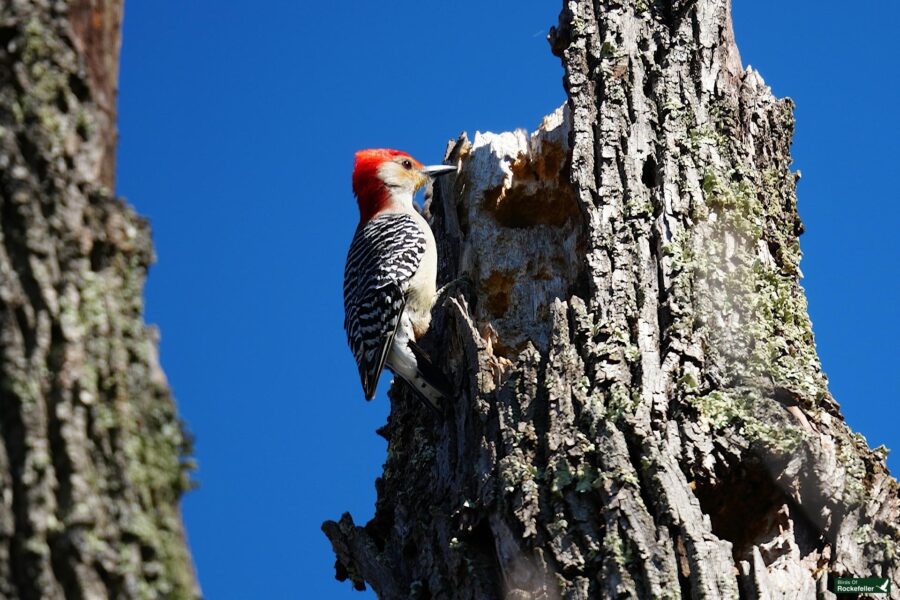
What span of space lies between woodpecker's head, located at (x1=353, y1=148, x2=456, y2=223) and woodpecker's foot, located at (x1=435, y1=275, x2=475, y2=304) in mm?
1850

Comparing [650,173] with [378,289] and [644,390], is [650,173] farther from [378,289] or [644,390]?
[378,289]

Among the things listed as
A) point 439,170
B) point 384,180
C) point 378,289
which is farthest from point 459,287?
point 384,180

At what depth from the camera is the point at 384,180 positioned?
8852mm

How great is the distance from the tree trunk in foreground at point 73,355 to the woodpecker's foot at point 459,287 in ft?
12.9

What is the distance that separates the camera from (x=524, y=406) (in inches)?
182

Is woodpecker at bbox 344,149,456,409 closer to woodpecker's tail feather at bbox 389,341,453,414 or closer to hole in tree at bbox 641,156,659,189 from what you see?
woodpecker's tail feather at bbox 389,341,453,414

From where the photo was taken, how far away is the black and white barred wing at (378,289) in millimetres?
7055

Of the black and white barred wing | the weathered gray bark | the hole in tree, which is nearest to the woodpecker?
the black and white barred wing

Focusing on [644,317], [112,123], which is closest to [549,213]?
[644,317]

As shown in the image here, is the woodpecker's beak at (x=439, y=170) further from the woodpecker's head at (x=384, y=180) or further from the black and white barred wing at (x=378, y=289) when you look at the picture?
the woodpecker's head at (x=384, y=180)

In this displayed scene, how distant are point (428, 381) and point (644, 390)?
1648 millimetres

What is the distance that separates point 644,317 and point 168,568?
9.81ft

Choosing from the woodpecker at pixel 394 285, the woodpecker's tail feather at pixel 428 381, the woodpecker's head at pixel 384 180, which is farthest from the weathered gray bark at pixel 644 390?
the woodpecker's head at pixel 384 180

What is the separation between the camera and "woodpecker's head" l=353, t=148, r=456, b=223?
28.2 ft
